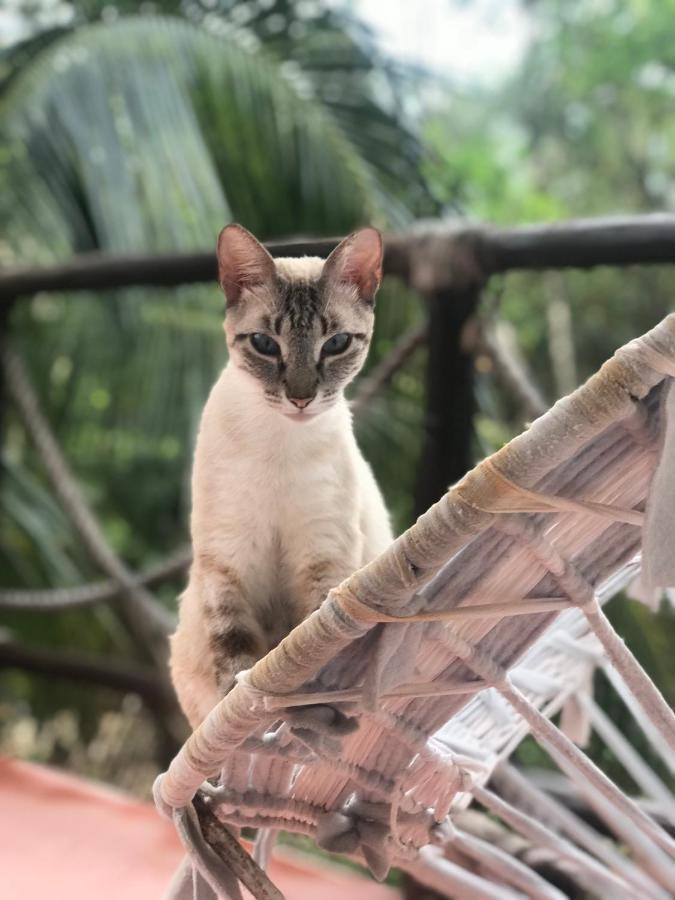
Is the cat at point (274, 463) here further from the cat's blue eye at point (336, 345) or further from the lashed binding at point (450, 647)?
the lashed binding at point (450, 647)

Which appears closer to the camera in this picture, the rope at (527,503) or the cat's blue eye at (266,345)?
the rope at (527,503)

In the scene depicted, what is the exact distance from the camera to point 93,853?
1.44 m

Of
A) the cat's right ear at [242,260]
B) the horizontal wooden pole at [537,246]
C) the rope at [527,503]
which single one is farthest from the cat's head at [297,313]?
the horizontal wooden pole at [537,246]

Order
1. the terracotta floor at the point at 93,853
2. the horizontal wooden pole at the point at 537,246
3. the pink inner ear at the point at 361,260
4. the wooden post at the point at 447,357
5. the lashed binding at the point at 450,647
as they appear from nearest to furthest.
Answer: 1. the lashed binding at the point at 450,647
2. the pink inner ear at the point at 361,260
3. the horizontal wooden pole at the point at 537,246
4. the wooden post at the point at 447,357
5. the terracotta floor at the point at 93,853

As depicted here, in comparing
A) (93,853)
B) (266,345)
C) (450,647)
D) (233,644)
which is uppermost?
(266,345)

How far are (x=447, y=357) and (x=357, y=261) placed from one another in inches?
18.6

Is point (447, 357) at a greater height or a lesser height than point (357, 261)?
lesser

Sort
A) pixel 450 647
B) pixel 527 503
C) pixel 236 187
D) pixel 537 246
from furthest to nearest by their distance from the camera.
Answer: pixel 236 187, pixel 537 246, pixel 450 647, pixel 527 503

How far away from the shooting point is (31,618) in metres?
2.32

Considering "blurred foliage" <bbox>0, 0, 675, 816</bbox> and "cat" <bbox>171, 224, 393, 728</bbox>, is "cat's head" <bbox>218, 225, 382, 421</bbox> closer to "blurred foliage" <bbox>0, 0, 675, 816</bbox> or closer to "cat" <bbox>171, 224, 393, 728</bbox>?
"cat" <bbox>171, 224, 393, 728</bbox>

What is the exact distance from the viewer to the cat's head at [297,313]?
2.56ft

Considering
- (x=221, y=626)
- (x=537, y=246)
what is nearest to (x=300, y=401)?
(x=221, y=626)

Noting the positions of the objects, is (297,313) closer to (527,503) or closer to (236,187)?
(527,503)

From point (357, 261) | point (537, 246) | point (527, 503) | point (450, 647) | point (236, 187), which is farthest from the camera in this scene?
point (236, 187)
